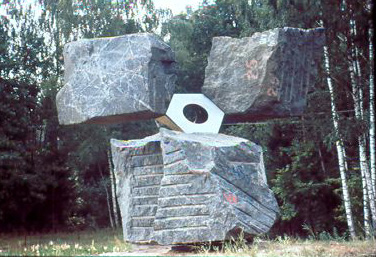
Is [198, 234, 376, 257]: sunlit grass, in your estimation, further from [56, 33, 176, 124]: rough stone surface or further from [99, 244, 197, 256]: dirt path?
Result: [56, 33, 176, 124]: rough stone surface

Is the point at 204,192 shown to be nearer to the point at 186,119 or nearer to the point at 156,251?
the point at 156,251

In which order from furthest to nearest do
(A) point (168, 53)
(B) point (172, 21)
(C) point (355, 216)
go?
1. (B) point (172, 21)
2. (C) point (355, 216)
3. (A) point (168, 53)

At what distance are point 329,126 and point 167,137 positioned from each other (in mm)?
4462

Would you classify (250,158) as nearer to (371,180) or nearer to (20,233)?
(371,180)

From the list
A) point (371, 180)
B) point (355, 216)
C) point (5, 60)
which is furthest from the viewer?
point (5, 60)

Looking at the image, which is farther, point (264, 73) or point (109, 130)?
point (109, 130)

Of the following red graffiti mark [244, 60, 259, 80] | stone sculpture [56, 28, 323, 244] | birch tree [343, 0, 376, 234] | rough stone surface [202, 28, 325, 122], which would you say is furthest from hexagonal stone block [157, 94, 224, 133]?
birch tree [343, 0, 376, 234]

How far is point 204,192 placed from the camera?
6617 mm

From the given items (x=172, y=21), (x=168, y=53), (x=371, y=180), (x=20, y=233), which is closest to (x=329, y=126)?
(x=371, y=180)

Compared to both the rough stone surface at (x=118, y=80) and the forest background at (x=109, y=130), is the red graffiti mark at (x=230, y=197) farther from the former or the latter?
the forest background at (x=109, y=130)

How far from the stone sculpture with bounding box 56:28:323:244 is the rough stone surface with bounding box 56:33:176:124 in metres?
0.01

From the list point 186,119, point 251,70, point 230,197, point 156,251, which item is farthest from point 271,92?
point 156,251

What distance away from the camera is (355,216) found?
1170cm

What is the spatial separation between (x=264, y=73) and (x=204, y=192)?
1995 millimetres
